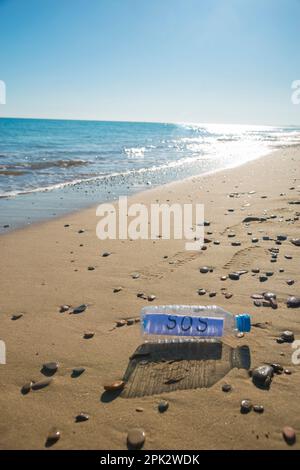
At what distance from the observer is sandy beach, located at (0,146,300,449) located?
218 cm

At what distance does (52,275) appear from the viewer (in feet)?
14.9

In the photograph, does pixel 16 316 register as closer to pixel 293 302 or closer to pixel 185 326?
pixel 185 326

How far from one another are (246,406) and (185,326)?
911 mm

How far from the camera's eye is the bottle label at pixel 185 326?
10.1ft

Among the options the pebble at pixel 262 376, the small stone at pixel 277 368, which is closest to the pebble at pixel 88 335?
the pebble at pixel 262 376

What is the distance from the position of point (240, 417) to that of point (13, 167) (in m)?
16.2

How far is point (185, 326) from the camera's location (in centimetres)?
308

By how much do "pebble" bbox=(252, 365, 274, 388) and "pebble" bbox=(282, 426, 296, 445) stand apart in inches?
14.7

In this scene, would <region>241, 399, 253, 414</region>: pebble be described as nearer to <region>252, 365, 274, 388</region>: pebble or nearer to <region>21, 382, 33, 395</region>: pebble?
<region>252, 365, 274, 388</region>: pebble

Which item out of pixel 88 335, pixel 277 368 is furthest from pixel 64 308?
pixel 277 368

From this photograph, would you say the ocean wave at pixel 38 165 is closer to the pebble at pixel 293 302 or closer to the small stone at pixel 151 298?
the small stone at pixel 151 298
